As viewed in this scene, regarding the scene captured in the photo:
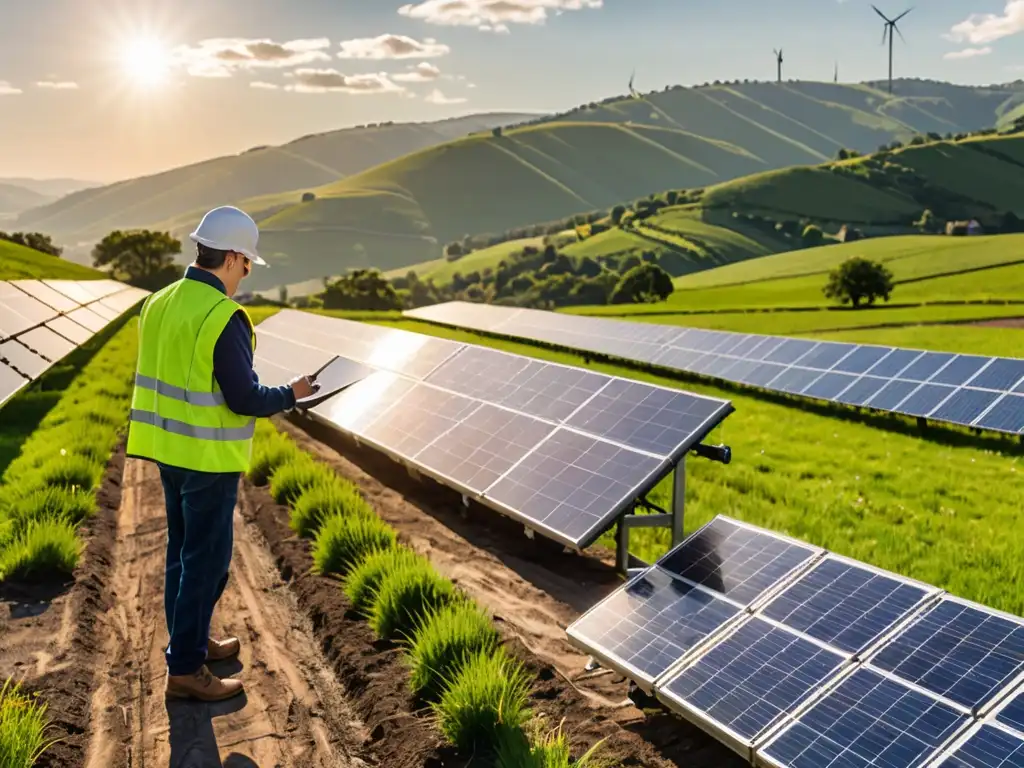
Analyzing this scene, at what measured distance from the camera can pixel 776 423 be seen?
21.2m

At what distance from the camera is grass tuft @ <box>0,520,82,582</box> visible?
891 cm

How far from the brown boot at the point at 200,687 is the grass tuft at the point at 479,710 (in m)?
2.11

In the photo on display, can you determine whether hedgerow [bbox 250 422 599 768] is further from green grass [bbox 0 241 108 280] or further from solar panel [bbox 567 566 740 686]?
green grass [bbox 0 241 108 280]

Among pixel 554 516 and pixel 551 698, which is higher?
pixel 554 516

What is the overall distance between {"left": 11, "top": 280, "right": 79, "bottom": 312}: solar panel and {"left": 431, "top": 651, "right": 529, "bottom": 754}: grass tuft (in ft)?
97.4

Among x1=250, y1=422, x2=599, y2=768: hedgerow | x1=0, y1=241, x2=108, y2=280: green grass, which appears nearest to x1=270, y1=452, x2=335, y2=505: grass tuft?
x1=250, y1=422, x2=599, y2=768: hedgerow

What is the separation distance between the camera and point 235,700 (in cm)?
691

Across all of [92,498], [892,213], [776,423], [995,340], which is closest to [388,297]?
[995,340]

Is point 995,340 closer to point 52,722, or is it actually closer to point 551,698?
point 551,698

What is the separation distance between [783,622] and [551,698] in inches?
87.3

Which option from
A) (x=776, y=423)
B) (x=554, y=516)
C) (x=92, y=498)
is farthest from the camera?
(x=776, y=423)

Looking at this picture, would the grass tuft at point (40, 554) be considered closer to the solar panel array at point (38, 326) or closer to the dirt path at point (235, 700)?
the dirt path at point (235, 700)

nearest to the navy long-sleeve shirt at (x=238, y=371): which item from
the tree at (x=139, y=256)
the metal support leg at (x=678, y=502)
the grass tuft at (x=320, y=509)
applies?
the grass tuft at (x=320, y=509)

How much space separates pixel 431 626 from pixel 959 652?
4.32 metres
